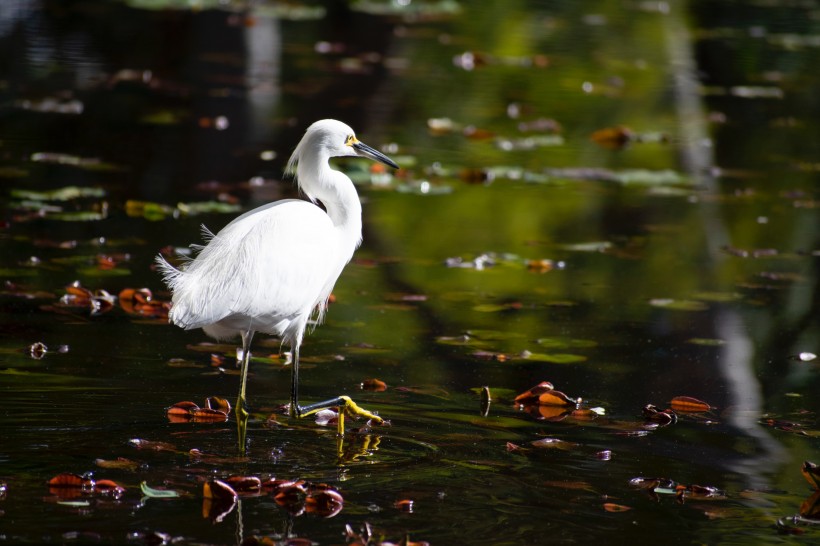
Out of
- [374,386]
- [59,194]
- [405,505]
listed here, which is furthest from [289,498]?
[59,194]

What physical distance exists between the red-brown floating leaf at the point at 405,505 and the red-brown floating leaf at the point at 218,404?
1.12m

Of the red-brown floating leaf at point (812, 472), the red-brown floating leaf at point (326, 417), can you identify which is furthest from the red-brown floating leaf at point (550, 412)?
the red-brown floating leaf at point (812, 472)

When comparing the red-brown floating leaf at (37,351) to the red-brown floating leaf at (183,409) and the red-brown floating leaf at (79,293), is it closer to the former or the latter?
the red-brown floating leaf at (79,293)

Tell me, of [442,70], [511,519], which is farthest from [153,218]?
[442,70]

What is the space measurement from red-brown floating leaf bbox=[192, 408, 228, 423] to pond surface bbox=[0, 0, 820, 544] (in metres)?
0.07

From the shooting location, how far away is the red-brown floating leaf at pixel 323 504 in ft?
13.3

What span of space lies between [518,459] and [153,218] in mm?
3933

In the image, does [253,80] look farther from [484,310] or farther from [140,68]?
[484,310]

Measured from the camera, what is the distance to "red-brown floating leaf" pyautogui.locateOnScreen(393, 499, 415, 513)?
411 centimetres

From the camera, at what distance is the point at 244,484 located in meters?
4.15

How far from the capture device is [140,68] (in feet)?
40.9

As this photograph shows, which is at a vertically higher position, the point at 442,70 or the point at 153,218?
the point at 442,70

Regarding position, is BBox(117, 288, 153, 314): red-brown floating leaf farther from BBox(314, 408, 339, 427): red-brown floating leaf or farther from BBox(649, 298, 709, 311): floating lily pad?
BBox(649, 298, 709, 311): floating lily pad

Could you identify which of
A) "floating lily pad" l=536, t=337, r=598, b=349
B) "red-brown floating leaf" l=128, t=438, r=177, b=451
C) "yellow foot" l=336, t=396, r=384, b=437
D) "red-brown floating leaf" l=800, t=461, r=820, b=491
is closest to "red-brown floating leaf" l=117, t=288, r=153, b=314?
"yellow foot" l=336, t=396, r=384, b=437
